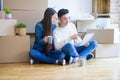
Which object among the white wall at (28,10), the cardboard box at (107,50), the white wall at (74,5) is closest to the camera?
the white wall at (28,10)

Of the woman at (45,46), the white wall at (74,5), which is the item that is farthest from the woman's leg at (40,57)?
the white wall at (74,5)

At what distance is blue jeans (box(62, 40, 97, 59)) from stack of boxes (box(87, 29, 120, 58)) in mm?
296

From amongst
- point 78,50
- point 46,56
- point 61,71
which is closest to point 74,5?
point 78,50

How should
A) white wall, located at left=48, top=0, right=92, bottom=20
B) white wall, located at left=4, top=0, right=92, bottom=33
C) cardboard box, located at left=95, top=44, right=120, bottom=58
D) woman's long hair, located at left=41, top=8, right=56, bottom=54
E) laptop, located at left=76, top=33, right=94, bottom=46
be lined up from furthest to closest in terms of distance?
white wall, located at left=48, top=0, right=92, bottom=20 < cardboard box, located at left=95, top=44, right=120, bottom=58 < white wall, located at left=4, top=0, right=92, bottom=33 < woman's long hair, located at left=41, top=8, right=56, bottom=54 < laptop, located at left=76, top=33, right=94, bottom=46

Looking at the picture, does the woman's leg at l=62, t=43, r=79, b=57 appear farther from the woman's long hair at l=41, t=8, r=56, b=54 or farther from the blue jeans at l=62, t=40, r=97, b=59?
the woman's long hair at l=41, t=8, r=56, b=54

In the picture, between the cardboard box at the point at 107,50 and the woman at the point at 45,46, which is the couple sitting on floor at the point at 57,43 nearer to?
the woman at the point at 45,46

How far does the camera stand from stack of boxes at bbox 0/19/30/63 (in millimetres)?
2955

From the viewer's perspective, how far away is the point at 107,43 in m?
3.39

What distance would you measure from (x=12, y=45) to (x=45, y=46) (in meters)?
0.40

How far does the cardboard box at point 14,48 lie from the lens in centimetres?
298

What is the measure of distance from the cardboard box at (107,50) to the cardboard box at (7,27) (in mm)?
1169

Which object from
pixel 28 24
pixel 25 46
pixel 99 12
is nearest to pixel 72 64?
pixel 25 46

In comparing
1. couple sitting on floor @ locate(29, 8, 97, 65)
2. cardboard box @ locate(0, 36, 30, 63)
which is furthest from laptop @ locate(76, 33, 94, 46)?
cardboard box @ locate(0, 36, 30, 63)

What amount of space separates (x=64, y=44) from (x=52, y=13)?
16.2 inches
